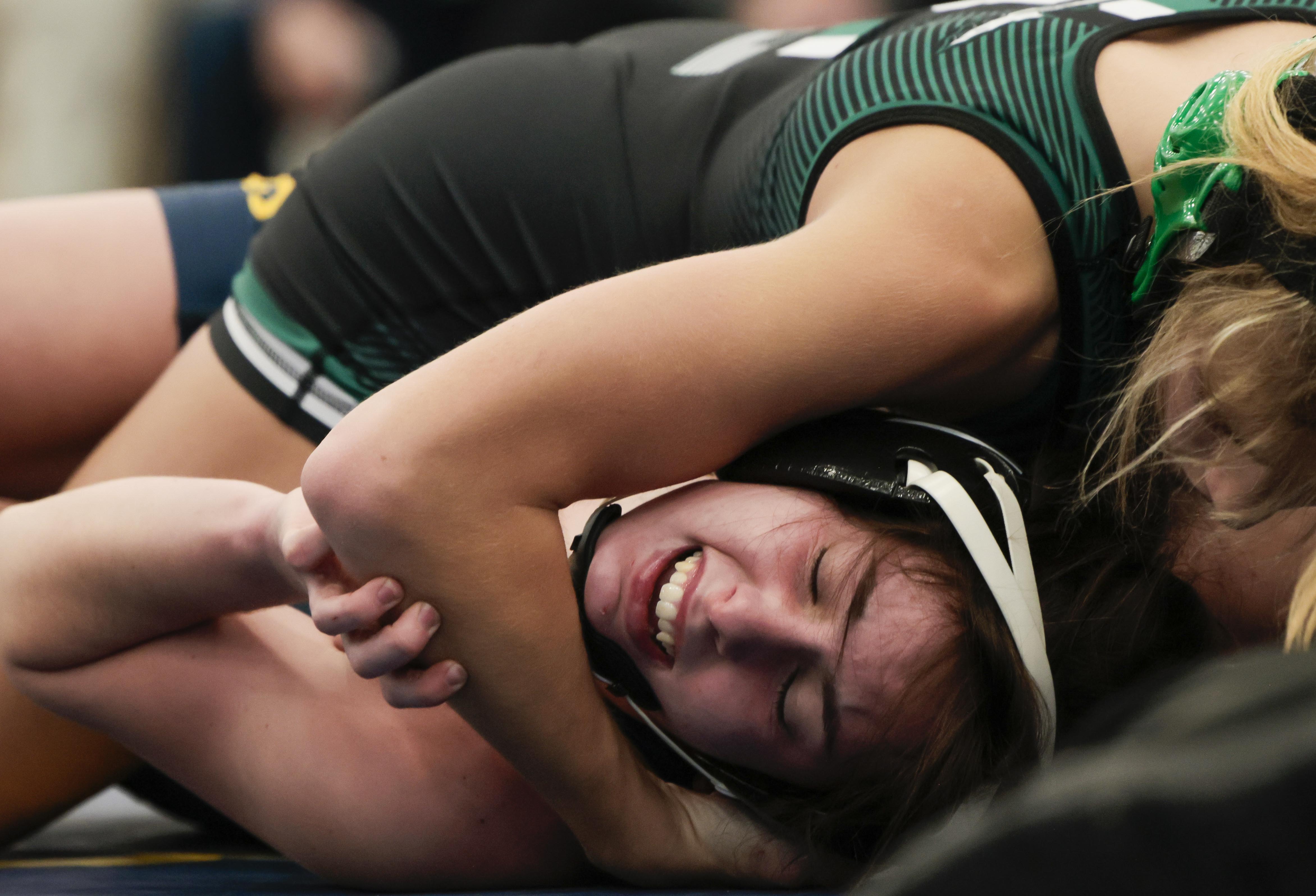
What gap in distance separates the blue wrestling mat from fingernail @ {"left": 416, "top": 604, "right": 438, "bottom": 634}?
26 centimetres

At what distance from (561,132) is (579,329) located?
53 cm

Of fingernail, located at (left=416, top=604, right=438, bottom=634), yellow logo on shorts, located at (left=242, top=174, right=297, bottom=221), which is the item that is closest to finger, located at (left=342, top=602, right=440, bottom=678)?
fingernail, located at (left=416, top=604, right=438, bottom=634)

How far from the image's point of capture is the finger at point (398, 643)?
0.92 m

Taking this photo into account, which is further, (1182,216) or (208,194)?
(208,194)

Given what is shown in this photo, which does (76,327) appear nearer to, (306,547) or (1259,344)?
(306,547)

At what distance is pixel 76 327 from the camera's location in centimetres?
145

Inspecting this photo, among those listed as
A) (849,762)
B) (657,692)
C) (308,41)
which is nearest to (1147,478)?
(849,762)

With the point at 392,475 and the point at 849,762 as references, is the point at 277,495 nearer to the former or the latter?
the point at 392,475

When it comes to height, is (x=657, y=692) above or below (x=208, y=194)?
below

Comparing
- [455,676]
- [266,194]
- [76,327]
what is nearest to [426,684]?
[455,676]

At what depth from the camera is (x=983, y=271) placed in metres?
0.96

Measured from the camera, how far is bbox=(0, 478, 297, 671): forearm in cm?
103

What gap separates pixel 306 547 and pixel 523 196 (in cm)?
56

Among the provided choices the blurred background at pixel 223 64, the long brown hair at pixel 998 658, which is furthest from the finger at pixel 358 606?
the blurred background at pixel 223 64
